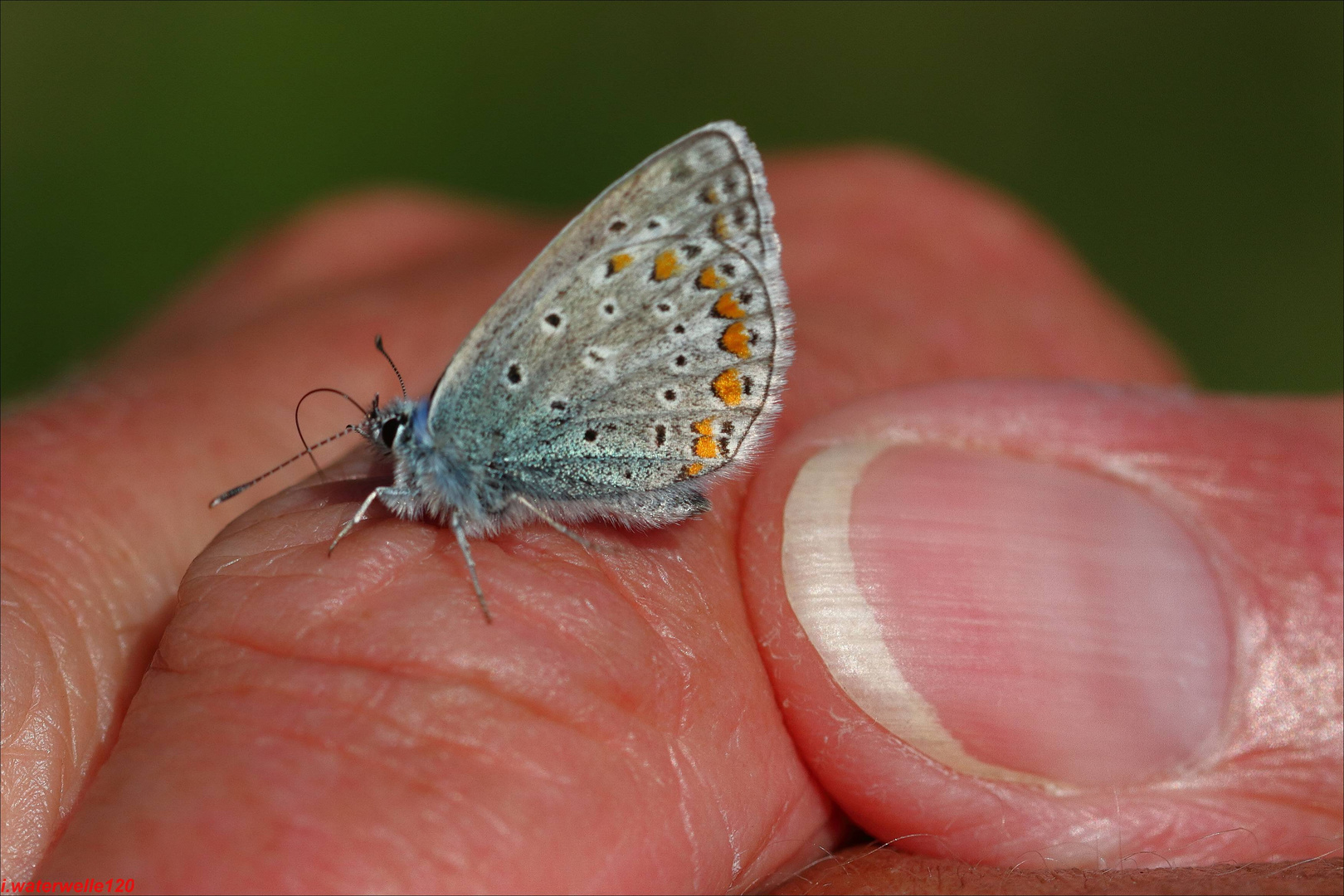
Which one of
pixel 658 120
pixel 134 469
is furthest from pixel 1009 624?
pixel 658 120

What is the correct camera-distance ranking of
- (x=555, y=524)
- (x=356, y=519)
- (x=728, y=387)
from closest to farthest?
(x=356, y=519), (x=555, y=524), (x=728, y=387)

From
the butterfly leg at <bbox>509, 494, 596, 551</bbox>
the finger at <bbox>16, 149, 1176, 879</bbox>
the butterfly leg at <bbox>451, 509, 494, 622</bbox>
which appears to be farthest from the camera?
the finger at <bbox>16, 149, 1176, 879</bbox>

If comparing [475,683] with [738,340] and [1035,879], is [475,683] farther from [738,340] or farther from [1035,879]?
[1035,879]

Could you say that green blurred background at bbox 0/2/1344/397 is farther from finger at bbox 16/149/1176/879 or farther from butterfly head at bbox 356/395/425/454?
butterfly head at bbox 356/395/425/454

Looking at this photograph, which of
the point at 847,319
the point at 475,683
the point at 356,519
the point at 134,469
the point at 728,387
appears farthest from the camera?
the point at 847,319

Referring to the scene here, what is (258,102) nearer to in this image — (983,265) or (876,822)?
(983,265)

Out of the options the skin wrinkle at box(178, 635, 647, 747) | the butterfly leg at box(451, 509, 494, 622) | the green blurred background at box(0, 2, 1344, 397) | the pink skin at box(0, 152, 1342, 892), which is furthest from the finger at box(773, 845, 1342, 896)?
the green blurred background at box(0, 2, 1344, 397)
